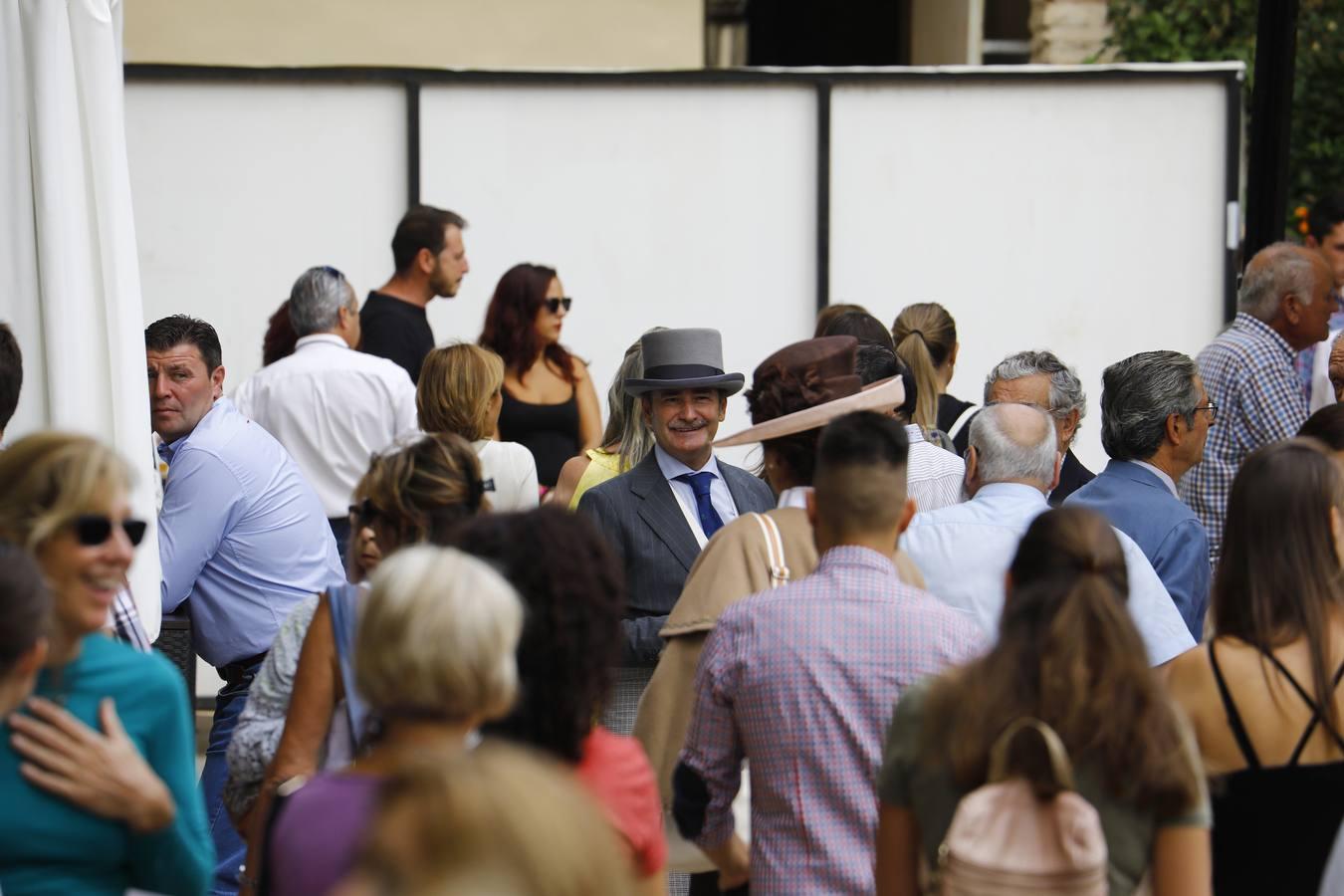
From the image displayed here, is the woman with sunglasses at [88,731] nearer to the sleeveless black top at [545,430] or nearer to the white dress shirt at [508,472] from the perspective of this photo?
the white dress shirt at [508,472]

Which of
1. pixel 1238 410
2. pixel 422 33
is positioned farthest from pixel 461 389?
pixel 422 33

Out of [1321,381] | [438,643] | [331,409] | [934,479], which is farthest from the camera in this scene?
[1321,381]

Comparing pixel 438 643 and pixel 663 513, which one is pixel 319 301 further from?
pixel 438 643

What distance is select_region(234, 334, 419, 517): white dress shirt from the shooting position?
254 inches

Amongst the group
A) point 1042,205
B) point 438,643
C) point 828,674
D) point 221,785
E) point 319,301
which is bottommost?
point 221,785

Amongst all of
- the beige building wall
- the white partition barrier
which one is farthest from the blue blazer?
the beige building wall

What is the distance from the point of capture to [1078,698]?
2.52m

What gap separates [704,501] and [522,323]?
2.22 metres

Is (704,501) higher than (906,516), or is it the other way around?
(906,516)

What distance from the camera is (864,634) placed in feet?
10.2

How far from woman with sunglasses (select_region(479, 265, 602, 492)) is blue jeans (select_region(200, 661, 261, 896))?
1.94 metres

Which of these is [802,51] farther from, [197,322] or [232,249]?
[197,322]

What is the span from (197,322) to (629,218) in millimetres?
3421

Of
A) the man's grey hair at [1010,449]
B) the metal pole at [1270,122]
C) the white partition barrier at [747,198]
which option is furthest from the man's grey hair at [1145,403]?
the white partition barrier at [747,198]
